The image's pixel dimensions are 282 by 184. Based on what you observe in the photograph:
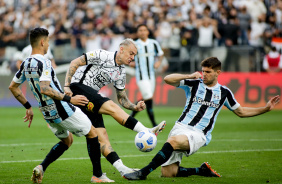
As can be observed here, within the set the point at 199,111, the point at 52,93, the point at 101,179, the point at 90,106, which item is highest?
the point at 52,93

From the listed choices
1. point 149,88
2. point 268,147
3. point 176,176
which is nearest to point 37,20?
point 149,88

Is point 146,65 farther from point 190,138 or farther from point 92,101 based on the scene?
point 190,138

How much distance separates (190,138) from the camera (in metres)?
7.27

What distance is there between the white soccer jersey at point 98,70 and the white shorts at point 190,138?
51.6 inches

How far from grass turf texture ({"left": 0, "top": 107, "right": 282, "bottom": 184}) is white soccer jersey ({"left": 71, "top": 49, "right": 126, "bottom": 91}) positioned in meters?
1.46

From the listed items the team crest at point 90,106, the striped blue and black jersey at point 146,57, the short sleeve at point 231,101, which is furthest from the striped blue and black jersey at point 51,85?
the striped blue and black jersey at point 146,57

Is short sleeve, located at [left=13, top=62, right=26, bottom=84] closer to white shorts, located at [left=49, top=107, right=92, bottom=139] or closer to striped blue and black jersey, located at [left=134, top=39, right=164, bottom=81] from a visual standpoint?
white shorts, located at [left=49, top=107, right=92, bottom=139]

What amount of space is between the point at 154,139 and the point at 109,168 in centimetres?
157

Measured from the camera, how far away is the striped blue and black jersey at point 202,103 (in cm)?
756

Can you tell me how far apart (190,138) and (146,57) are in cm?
807

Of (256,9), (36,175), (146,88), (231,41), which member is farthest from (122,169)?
(256,9)

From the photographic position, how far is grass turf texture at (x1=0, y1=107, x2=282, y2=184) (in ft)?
24.3

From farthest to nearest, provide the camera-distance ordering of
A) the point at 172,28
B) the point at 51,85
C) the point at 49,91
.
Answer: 1. the point at 172,28
2. the point at 51,85
3. the point at 49,91

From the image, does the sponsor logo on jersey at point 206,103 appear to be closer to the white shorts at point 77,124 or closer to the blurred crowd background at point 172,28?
the white shorts at point 77,124
